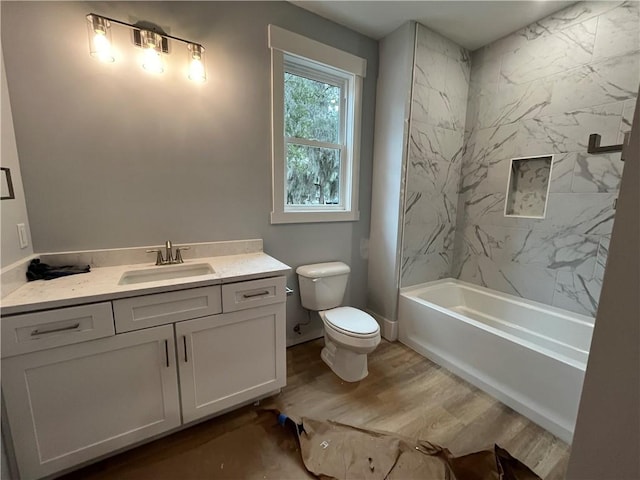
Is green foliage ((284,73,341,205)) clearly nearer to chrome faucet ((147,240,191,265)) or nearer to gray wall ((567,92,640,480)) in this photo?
chrome faucet ((147,240,191,265))

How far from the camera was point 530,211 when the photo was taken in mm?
2223

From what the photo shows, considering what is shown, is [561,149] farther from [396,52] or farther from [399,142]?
[396,52]

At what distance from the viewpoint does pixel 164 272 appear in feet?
5.24

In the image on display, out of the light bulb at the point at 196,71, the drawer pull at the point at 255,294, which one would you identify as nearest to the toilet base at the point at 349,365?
the drawer pull at the point at 255,294

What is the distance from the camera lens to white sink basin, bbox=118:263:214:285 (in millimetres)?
1500

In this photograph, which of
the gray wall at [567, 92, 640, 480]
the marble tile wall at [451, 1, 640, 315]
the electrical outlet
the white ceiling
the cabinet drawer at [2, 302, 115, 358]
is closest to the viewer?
the gray wall at [567, 92, 640, 480]

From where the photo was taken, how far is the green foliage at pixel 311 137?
82.4 inches

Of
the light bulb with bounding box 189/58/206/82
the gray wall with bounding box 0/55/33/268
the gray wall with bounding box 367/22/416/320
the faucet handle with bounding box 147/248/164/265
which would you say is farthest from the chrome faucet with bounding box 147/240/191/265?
the gray wall with bounding box 367/22/416/320

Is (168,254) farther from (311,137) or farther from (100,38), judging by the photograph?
(311,137)

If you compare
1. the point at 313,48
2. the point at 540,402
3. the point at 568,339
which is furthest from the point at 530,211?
the point at 313,48

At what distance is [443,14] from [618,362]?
234cm

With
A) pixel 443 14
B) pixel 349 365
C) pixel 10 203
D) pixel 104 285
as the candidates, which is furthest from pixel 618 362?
pixel 443 14

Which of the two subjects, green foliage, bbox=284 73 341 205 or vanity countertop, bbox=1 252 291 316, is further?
green foliage, bbox=284 73 341 205

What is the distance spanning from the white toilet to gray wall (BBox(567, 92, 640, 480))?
1272mm
